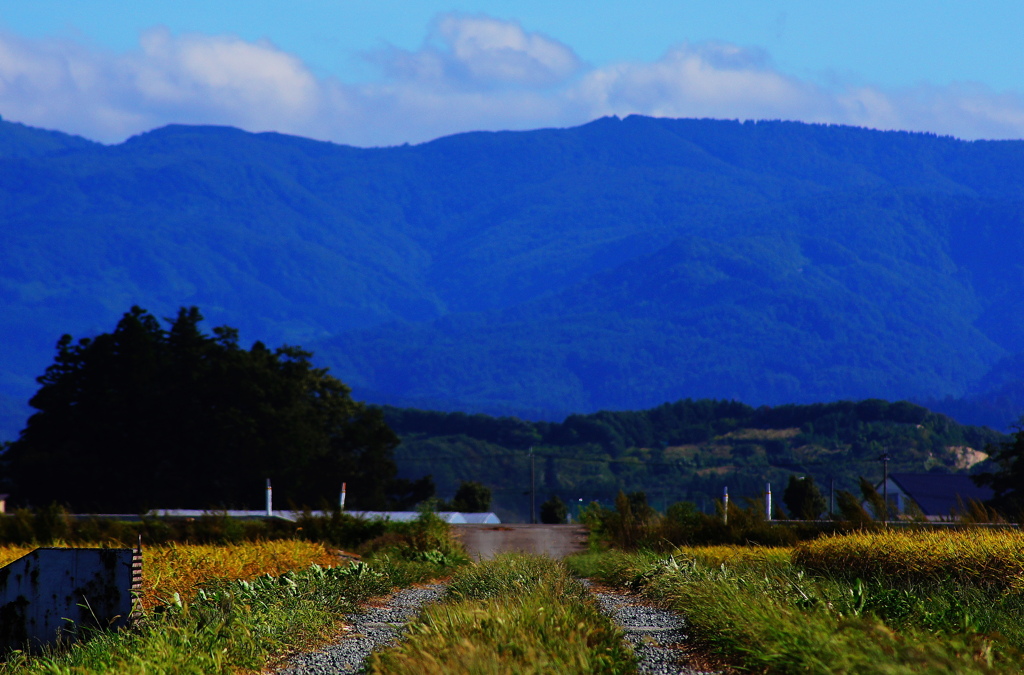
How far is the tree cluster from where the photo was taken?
36.5m

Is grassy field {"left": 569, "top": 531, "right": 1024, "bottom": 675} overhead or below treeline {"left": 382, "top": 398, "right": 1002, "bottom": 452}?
Result: below

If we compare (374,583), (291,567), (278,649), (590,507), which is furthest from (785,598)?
(590,507)

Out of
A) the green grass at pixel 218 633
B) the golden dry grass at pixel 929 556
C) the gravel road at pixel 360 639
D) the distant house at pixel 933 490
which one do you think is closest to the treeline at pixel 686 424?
the distant house at pixel 933 490

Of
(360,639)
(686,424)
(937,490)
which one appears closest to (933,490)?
(937,490)

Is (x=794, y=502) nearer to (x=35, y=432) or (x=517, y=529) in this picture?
(x=517, y=529)

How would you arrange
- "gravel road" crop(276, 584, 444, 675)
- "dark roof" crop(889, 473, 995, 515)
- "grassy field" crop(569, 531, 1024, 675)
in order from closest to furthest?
"grassy field" crop(569, 531, 1024, 675)
"gravel road" crop(276, 584, 444, 675)
"dark roof" crop(889, 473, 995, 515)

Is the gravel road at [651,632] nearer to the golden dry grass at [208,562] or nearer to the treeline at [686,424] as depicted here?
the golden dry grass at [208,562]

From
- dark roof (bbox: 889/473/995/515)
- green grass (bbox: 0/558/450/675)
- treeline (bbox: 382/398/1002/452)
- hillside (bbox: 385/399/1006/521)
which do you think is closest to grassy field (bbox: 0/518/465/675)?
green grass (bbox: 0/558/450/675)

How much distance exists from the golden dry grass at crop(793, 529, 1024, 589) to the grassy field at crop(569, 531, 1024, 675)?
1 centimetres

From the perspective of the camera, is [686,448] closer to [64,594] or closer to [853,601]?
[853,601]

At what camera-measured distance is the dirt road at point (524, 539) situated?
19.2m

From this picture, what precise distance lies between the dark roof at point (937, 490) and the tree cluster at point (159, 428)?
1121 inches

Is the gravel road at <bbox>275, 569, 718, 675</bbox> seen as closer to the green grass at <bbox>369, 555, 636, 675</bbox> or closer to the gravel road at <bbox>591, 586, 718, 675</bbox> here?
the gravel road at <bbox>591, 586, 718, 675</bbox>

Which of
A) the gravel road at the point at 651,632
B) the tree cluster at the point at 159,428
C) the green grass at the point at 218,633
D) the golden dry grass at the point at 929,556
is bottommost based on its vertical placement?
the gravel road at the point at 651,632
